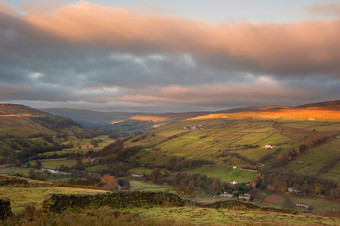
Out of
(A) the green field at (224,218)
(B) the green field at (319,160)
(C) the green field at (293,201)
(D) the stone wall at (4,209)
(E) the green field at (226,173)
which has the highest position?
(D) the stone wall at (4,209)

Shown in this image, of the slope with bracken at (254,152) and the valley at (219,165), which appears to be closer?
the valley at (219,165)

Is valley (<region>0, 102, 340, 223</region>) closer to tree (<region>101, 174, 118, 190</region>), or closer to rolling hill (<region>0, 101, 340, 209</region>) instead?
rolling hill (<region>0, 101, 340, 209</region>)

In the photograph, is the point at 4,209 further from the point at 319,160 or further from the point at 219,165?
the point at 319,160

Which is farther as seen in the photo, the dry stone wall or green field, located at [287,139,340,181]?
green field, located at [287,139,340,181]

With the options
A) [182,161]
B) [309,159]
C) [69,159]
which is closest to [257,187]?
[309,159]

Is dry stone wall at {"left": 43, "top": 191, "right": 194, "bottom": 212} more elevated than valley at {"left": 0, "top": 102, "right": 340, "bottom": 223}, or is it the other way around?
dry stone wall at {"left": 43, "top": 191, "right": 194, "bottom": 212}

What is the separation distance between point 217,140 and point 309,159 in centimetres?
6460

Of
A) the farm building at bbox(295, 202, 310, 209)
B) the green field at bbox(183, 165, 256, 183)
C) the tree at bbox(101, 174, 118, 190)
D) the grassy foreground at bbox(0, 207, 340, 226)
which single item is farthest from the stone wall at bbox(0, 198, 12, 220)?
the green field at bbox(183, 165, 256, 183)

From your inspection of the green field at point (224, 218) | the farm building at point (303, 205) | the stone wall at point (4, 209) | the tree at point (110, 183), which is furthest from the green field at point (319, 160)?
the stone wall at point (4, 209)

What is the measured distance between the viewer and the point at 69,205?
46.2 ft

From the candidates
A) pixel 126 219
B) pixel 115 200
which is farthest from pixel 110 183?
pixel 126 219

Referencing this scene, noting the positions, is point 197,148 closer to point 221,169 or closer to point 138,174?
point 221,169

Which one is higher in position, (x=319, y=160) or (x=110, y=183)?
(x=319, y=160)

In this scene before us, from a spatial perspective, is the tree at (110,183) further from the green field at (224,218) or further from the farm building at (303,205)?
the farm building at (303,205)
